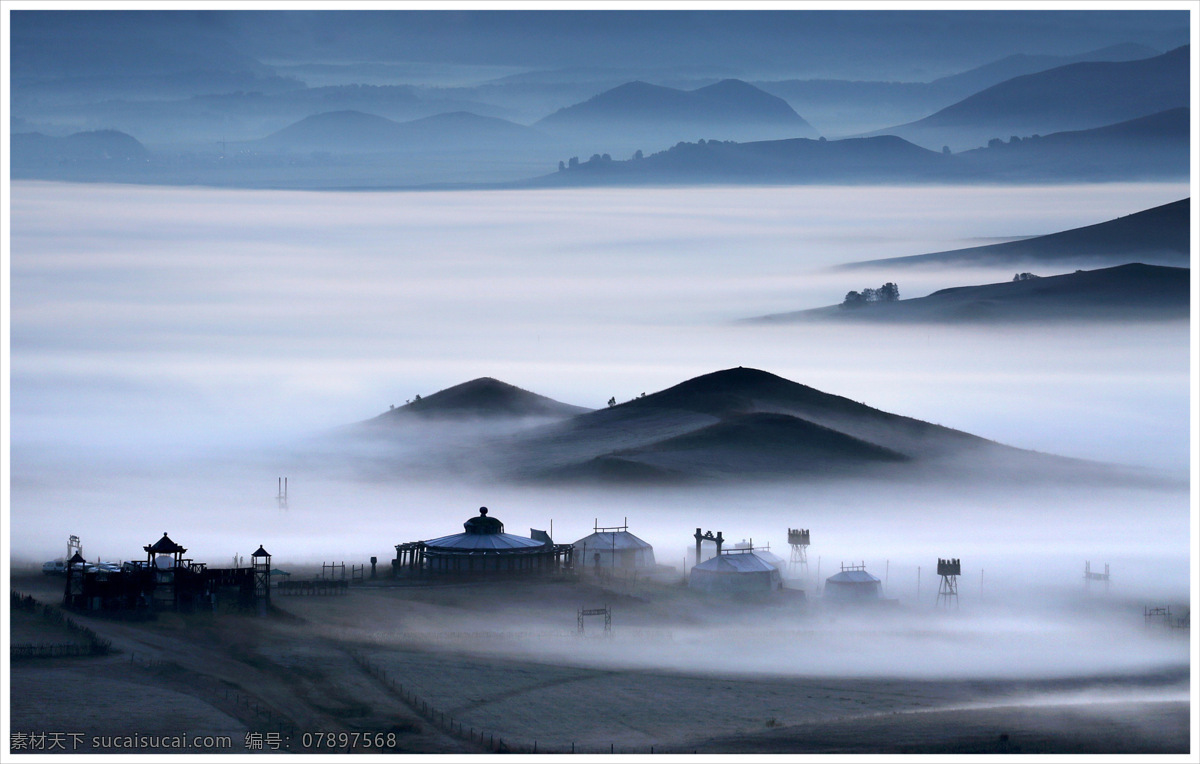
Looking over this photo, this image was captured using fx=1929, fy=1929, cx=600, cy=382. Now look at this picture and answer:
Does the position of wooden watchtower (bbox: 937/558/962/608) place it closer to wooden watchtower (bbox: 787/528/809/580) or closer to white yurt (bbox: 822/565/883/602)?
white yurt (bbox: 822/565/883/602)

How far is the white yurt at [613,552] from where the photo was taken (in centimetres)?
12375

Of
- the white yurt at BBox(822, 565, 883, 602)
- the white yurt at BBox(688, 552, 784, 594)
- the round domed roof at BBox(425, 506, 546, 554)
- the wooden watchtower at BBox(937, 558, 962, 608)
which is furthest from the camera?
the round domed roof at BBox(425, 506, 546, 554)

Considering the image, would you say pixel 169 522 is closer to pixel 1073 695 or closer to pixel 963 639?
pixel 963 639

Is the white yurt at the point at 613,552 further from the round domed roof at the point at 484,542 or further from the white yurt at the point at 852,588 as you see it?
the white yurt at the point at 852,588

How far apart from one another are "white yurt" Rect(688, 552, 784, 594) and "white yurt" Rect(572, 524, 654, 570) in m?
9.40

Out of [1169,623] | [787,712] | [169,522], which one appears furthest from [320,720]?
[169,522]

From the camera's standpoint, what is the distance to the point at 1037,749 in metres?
71.2

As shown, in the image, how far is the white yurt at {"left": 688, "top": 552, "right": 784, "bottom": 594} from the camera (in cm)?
11312

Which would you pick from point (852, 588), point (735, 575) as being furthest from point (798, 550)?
point (852, 588)

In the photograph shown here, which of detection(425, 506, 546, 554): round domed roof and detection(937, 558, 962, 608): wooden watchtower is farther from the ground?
detection(425, 506, 546, 554): round domed roof

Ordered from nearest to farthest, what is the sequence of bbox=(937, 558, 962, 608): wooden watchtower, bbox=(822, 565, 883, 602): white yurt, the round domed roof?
bbox=(822, 565, 883, 602): white yurt → bbox=(937, 558, 962, 608): wooden watchtower → the round domed roof

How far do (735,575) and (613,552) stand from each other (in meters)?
13.1

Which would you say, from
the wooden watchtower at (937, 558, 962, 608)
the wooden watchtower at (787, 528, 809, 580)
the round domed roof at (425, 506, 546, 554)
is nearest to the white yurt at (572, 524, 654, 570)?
the round domed roof at (425, 506, 546, 554)

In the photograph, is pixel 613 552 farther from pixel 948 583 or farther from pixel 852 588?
pixel 948 583
